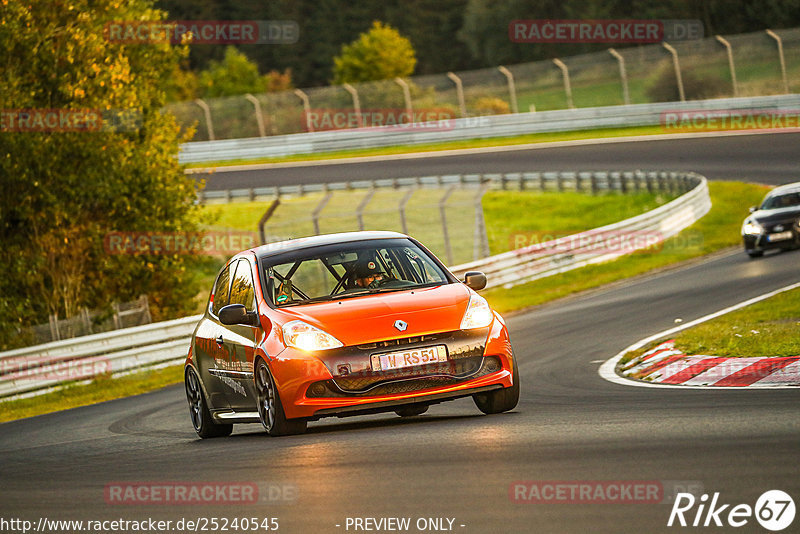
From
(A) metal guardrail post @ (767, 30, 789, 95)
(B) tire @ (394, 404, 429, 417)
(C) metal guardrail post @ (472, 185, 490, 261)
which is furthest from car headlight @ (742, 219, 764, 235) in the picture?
(A) metal guardrail post @ (767, 30, 789, 95)

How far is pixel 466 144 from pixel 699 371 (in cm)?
4042

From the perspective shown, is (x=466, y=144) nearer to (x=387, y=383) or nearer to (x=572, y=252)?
(x=572, y=252)

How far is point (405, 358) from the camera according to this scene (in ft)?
28.5

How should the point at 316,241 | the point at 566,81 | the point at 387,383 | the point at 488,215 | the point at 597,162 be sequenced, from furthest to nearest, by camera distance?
the point at 566,81, the point at 597,162, the point at 488,215, the point at 316,241, the point at 387,383

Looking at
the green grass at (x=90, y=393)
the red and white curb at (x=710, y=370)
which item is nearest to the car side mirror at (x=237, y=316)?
the red and white curb at (x=710, y=370)

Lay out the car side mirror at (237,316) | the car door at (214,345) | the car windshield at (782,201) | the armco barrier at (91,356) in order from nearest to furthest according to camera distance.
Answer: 1. the car side mirror at (237,316)
2. the car door at (214,345)
3. the armco barrier at (91,356)
4. the car windshield at (782,201)

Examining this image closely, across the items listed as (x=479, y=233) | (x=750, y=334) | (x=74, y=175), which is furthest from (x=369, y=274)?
(x=479, y=233)

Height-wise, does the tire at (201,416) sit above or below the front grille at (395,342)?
below

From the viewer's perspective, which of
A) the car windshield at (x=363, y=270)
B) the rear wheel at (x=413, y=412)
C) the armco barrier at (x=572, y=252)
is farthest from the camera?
the armco barrier at (x=572, y=252)

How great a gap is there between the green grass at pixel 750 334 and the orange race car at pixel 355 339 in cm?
318

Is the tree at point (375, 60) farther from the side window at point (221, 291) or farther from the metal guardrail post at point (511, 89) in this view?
the side window at point (221, 291)

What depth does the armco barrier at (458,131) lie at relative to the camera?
155 ft

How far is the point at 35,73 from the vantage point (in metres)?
23.7

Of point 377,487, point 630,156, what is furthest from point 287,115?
point 377,487
